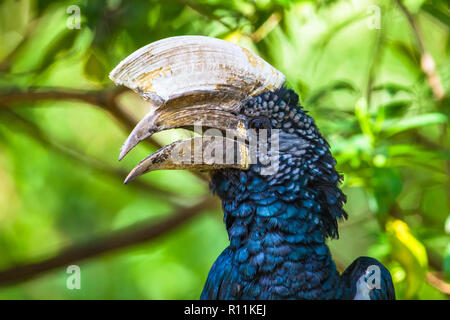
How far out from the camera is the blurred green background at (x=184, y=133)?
2262mm

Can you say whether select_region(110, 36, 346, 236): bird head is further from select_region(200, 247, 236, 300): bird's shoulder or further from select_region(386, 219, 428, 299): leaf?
select_region(386, 219, 428, 299): leaf

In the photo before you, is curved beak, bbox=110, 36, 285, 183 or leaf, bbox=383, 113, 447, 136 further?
leaf, bbox=383, 113, 447, 136

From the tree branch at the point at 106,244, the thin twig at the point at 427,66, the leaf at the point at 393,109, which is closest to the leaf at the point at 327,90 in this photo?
the leaf at the point at 393,109

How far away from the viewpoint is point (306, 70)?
3.03m

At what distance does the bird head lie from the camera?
154 cm

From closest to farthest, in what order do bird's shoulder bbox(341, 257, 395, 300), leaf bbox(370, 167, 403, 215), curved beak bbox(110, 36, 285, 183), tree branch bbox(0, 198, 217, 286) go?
curved beak bbox(110, 36, 285, 183), bird's shoulder bbox(341, 257, 395, 300), leaf bbox(370, 167, 403, 215), tree branch bbox(0, 198, 217, 286)

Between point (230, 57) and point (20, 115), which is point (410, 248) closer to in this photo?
point (230, 57)

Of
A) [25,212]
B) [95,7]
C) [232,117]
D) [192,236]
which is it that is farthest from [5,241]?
[232,117]

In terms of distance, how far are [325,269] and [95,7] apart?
4.38 feet

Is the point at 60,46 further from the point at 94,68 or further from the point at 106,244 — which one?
the point at 106,244

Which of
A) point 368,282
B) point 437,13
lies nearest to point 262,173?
point 368,282

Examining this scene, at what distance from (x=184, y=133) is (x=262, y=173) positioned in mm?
313

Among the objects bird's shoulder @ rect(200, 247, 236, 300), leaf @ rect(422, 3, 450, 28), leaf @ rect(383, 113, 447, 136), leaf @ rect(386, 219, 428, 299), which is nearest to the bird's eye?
bird's shoulder @ rect(200, 247, 236, 300)

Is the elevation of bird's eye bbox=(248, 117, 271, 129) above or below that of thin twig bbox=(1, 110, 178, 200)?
below
